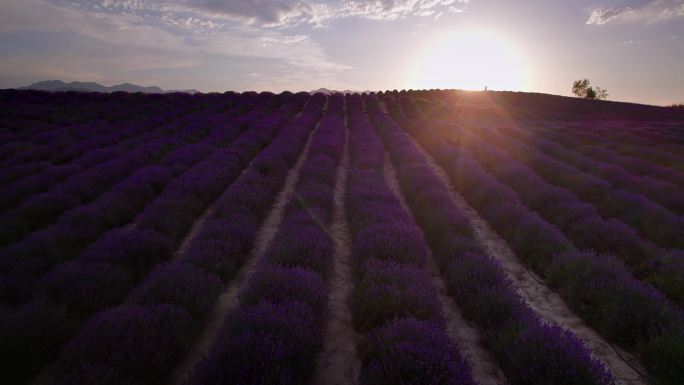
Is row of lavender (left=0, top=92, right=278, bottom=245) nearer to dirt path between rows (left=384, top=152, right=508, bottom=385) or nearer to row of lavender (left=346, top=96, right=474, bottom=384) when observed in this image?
row of lavender (left=346, top=96, right=474, bottom=384)

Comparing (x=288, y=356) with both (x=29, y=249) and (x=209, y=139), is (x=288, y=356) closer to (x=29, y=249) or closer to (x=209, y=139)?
(x=29, y=249)

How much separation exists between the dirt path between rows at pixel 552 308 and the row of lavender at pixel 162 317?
3.53m

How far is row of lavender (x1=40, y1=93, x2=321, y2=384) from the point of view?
2625 mm

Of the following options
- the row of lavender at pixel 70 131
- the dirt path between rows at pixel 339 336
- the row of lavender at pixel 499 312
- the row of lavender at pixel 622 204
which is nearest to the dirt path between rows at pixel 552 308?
the row of lavender at pixel 499 312

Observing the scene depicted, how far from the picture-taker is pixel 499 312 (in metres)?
3.63

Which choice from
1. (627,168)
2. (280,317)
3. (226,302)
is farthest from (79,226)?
(627,168)

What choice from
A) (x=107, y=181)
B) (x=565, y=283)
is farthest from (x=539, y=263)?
(x=107, y=181)

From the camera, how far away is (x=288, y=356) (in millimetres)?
2742

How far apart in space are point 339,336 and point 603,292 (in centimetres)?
292

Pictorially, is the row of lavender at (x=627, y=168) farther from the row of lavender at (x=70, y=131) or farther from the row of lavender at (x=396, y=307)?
the row of lavender at (x=70, y=131)

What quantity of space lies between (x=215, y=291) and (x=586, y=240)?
220 inches

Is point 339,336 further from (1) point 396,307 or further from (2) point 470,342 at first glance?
(2) point 470,342

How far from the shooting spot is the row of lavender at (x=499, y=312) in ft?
8.82

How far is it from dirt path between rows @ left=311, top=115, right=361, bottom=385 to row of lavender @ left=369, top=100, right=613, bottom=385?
1.26m
